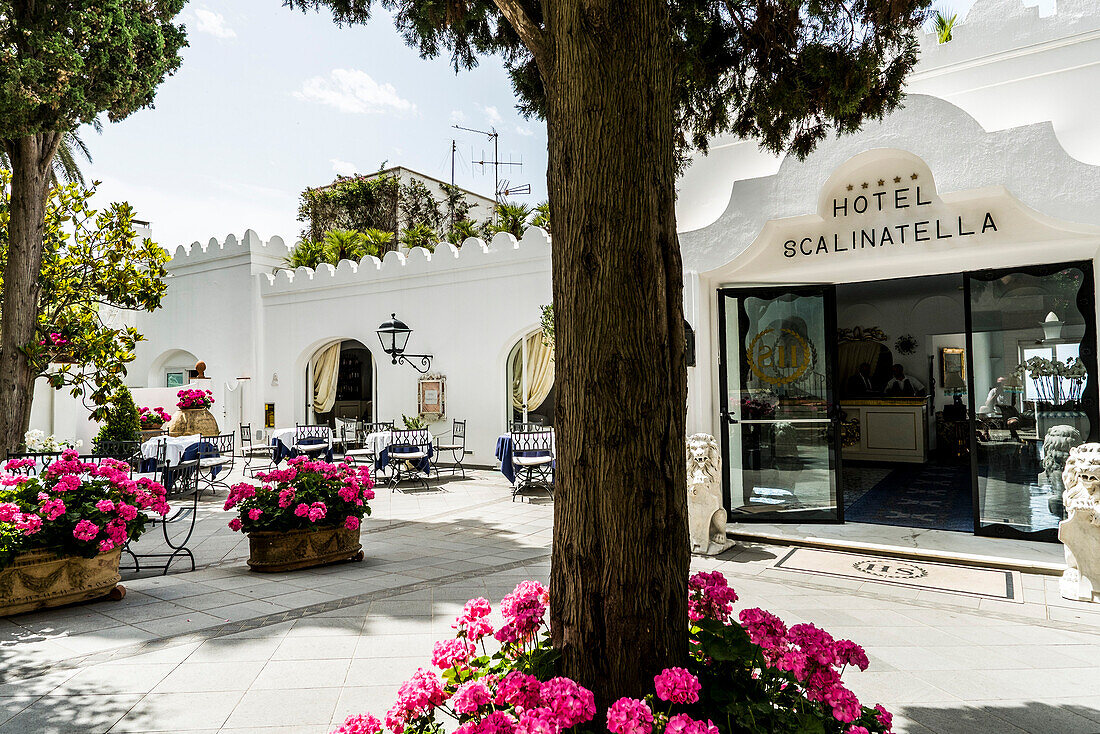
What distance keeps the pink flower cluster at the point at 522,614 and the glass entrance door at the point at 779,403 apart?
475 centimetres

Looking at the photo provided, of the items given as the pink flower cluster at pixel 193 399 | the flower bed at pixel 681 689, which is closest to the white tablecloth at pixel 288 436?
the pink flower cluster at pixel 193 399

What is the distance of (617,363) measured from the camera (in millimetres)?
1996

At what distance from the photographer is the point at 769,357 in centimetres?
692

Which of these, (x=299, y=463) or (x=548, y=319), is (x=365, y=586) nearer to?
(x=299, y=463)

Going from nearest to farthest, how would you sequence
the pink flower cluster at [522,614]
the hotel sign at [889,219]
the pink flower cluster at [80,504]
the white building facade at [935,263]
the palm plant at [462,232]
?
the pink flower cluster at [522,614]
the pink flower cluster at [80,504]
the white building facade at [935,263]
the hotel sign at [889,219]
the palm plant at [462,232]

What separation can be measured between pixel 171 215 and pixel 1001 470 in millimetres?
18637

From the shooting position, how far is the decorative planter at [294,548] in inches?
221

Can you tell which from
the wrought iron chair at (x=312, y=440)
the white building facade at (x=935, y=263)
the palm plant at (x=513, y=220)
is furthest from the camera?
the palm plant at (x=513, y=220)

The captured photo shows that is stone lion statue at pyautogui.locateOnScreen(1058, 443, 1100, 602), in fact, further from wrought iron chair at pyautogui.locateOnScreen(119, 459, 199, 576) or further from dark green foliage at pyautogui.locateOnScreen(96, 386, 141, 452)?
dark green foliage at pyautogui.locateOnScreen(96, 386, 141, 452)

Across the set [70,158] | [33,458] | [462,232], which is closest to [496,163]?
[462,232]

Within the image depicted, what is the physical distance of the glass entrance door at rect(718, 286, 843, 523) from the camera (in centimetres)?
674

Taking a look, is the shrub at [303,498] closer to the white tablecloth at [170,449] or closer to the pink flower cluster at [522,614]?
the pink flower cluster at [522,614]

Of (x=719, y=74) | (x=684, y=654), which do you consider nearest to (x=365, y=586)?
(x=684, y=654)

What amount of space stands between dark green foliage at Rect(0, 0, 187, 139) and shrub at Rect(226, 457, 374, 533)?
3831 mm
